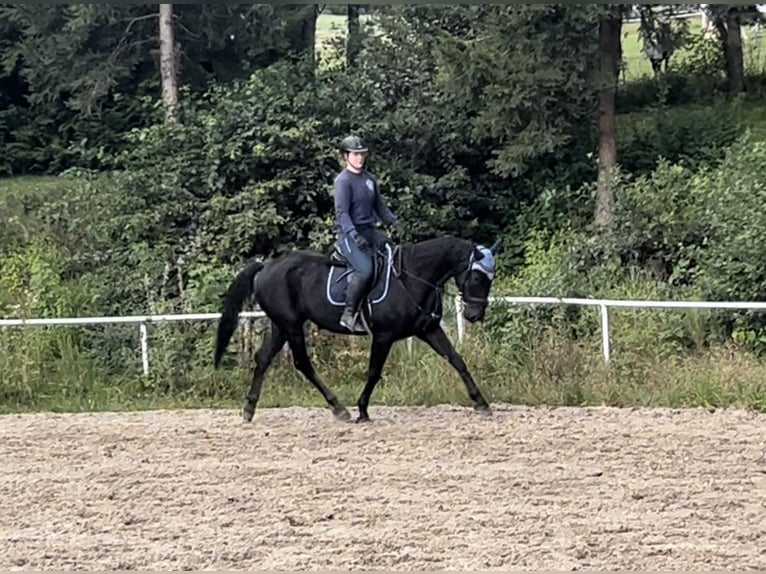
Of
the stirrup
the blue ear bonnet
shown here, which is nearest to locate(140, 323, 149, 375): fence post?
the stirrup

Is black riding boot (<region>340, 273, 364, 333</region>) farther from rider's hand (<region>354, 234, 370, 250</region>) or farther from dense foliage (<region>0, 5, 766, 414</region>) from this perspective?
dense foliage (<region>0, 5, 766, 414</region>)

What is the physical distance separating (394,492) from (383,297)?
2967 millimetres

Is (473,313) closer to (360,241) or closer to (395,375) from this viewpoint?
(360,241)

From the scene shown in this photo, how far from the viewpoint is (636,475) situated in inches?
304

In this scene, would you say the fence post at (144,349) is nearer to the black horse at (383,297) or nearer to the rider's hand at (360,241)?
the black horse at (383,297)

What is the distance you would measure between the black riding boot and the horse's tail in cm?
109

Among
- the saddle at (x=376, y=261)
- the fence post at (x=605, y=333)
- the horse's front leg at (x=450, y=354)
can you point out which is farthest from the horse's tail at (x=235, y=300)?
the fence post at (x=605, y=333)

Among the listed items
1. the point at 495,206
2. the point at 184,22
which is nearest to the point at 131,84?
the point at 184,22

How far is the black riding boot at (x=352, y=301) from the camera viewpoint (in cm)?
1002

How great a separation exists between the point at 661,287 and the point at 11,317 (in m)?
7.93

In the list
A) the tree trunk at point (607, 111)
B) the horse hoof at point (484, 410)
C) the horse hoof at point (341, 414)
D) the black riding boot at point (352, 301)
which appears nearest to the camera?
the black riding boot at point (352, 301)

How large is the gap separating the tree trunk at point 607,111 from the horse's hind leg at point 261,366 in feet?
22.7

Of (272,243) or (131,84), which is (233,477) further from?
(131,84)

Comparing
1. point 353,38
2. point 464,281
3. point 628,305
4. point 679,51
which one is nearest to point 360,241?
point 464,281
